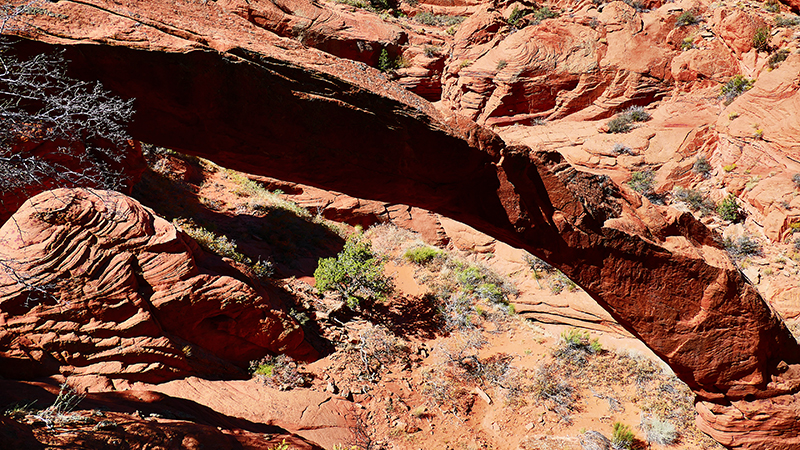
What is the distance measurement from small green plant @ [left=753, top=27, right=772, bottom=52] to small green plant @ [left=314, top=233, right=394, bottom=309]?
54.9 feet

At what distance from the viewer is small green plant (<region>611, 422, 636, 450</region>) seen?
689cm

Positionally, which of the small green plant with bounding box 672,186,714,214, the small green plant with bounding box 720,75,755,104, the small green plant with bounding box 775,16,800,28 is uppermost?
the small green plant with bounding box 775,16,800,28

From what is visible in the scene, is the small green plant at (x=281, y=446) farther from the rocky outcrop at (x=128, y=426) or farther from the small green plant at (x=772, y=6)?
the small green plant at (x=772, y=6)

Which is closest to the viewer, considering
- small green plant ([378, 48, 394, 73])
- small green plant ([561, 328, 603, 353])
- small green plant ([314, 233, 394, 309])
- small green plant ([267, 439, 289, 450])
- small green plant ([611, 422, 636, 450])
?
small green plant ([267, 439, 289, 450])

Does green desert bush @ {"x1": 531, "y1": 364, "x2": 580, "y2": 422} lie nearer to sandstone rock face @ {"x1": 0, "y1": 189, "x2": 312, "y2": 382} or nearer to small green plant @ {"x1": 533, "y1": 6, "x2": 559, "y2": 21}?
sandstone rock face @ {"x1": 0, "y1": 189, "x2": 312, "y2": 382}

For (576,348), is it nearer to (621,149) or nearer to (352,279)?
(352,279)

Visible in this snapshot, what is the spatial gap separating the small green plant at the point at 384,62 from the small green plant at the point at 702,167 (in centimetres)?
1437

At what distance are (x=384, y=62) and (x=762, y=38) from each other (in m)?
15.6

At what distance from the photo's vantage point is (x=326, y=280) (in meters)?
9.73

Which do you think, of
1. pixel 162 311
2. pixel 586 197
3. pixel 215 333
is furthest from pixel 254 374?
pixel 586 197

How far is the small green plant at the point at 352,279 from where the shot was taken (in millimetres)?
9734

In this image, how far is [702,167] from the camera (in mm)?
13203

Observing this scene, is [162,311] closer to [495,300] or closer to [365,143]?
[365,143]

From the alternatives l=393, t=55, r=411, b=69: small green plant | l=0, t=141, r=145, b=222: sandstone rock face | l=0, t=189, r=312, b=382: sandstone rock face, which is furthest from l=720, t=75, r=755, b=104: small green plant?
l=0, t=141, r=145, b=222: sandstone rock face
